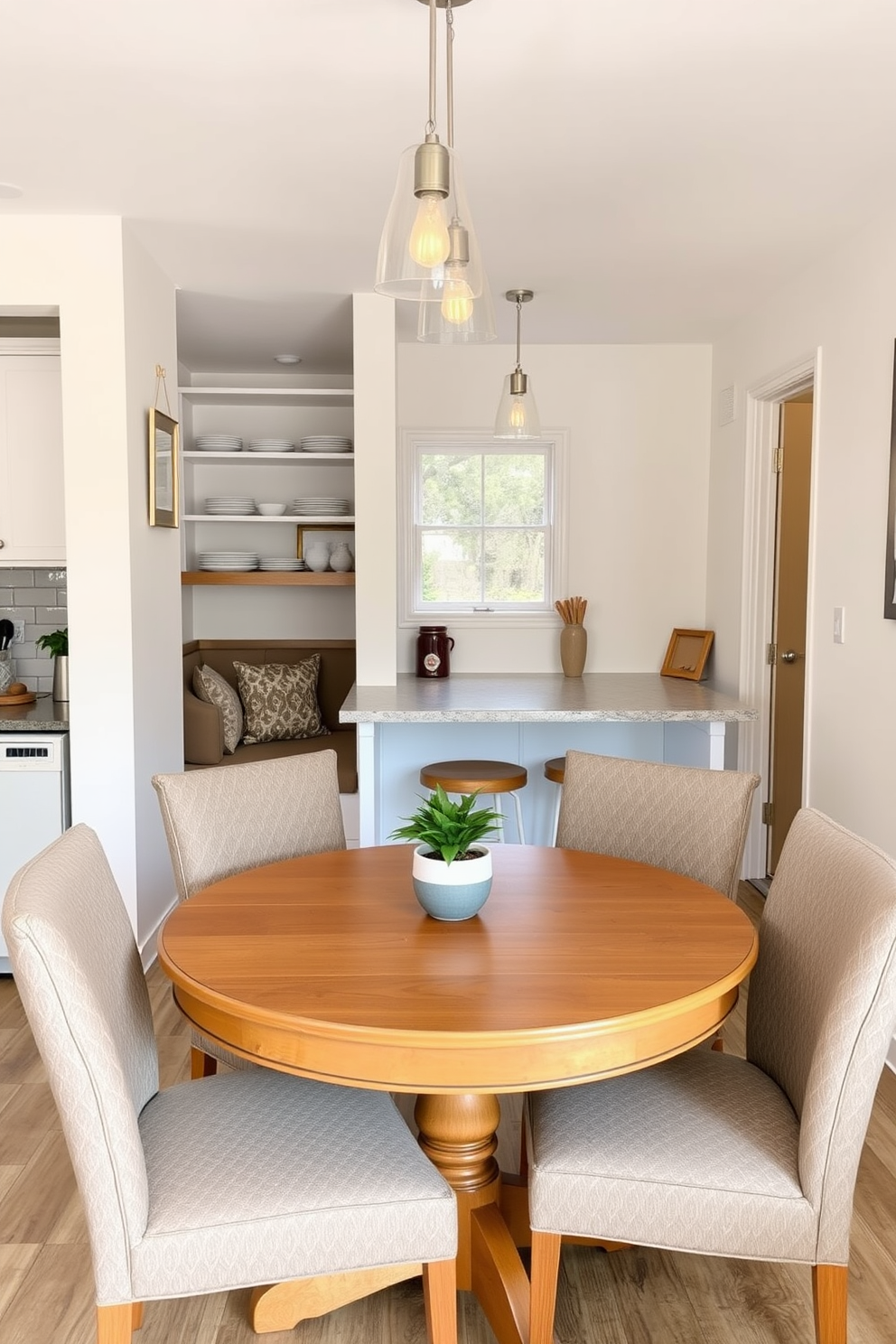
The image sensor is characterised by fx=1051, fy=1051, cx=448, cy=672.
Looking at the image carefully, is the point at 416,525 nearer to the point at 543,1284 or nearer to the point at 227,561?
the point at 227,561

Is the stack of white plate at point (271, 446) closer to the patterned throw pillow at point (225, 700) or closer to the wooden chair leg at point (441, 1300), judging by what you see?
the patterned throw pillow at point (225, 700)

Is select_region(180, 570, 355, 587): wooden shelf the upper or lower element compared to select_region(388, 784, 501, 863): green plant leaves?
upper

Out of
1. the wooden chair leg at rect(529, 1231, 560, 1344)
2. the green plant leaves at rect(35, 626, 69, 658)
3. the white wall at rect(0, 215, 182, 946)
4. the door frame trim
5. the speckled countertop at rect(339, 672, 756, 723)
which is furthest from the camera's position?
the door frame trim

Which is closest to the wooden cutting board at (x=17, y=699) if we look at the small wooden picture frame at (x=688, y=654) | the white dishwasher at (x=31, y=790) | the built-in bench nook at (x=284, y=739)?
A: the white dishwasher at (x=31, y=790)

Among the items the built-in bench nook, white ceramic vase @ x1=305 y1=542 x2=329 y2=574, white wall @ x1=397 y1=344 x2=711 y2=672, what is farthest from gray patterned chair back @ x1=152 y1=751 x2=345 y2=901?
white ceramic vase @ x1=305 y1=542 x2=329 y2=574

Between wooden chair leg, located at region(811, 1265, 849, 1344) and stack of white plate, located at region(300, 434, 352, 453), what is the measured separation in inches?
164

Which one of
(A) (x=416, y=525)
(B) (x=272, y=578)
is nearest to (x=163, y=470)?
(B) (x=272, y=578)

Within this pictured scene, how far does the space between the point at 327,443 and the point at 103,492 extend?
1.92 meters

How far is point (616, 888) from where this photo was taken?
2068 millimetres

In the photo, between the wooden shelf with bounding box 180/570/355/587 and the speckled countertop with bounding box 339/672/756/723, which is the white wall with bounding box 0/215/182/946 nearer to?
the speckled countertop with bounding box 339/672/756/723

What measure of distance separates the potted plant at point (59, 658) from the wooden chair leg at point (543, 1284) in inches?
101

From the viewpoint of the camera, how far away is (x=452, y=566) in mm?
5172

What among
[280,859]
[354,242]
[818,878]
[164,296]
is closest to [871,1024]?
[818,878]

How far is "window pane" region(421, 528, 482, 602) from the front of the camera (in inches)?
203
